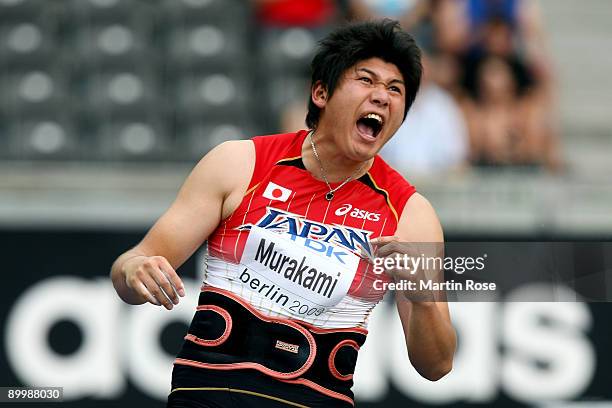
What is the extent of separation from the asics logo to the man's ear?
34 centimetres

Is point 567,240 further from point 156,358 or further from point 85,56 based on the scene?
point 85,56

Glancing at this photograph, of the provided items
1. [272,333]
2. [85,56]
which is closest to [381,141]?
[272,333]

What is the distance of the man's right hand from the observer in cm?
336

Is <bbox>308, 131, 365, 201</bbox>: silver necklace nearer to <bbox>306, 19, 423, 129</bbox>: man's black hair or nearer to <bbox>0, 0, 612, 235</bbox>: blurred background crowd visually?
<bbox>306, 19, 423, 129</bbox>: man's black hair

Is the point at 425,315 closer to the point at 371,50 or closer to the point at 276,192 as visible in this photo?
the point at 276,192

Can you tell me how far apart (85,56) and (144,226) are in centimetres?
262

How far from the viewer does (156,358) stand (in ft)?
22.7

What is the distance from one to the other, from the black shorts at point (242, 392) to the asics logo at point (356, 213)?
1.81 feet

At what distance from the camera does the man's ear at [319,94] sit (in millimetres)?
3840

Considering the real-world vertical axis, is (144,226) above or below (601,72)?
below

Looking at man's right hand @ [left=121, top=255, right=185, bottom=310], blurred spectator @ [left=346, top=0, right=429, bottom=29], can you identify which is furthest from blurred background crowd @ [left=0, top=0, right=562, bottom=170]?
man's right hand @ [left=121, top=255, right=185, bottom=310]

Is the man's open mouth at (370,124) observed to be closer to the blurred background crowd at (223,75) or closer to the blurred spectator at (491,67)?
the blurred spectator at (491,67)

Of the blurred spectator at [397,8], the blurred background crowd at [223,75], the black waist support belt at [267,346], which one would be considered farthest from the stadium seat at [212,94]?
the black waist support belt at [267,346]

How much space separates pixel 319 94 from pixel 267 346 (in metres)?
0.82
